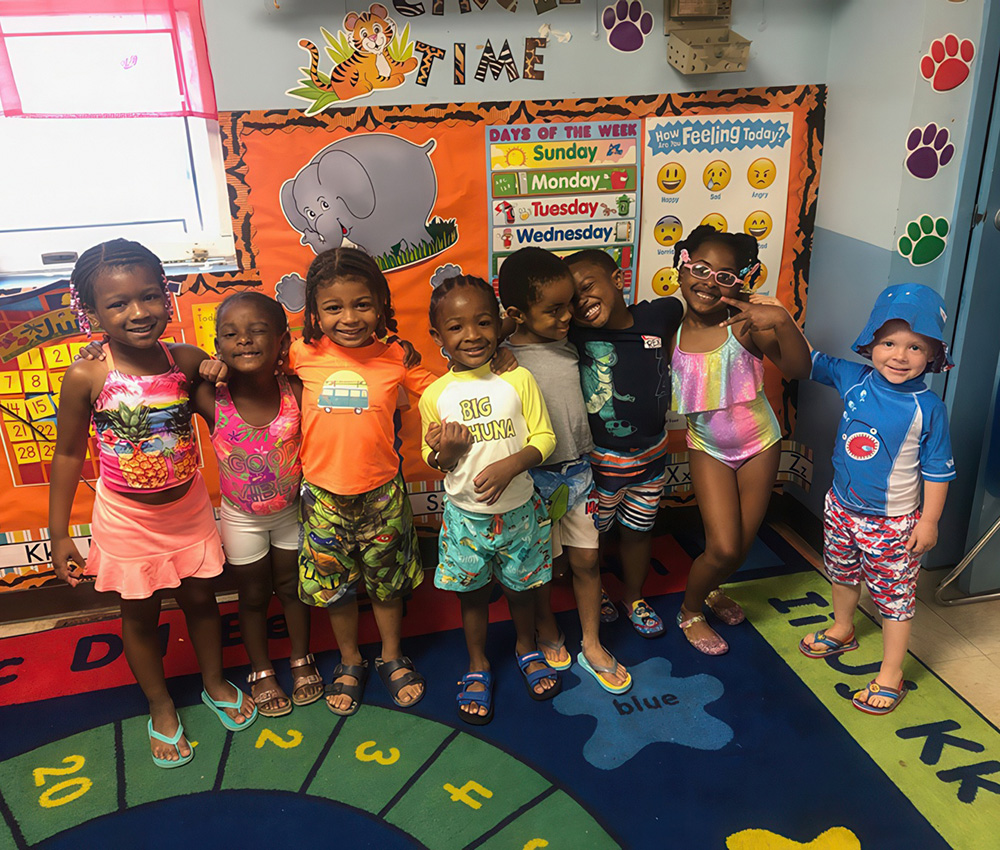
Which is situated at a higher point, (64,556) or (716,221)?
(716,221)

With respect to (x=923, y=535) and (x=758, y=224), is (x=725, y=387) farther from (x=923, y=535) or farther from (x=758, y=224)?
(x=758, y=224)

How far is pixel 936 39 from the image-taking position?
2.20 metres

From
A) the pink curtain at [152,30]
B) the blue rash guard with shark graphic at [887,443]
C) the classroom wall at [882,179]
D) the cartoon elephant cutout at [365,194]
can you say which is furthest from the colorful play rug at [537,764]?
the pink curtain at [152,30]

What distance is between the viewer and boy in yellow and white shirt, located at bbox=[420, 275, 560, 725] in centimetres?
191

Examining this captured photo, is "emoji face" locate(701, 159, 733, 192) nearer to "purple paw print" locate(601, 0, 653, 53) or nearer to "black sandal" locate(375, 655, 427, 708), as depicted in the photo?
"purple paw print" locate(601, 0, 653, 53)

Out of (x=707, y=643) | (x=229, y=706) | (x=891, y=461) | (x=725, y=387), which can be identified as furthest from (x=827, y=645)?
(x=229, y=706)

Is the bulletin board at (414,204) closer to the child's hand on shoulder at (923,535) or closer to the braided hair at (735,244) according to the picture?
the braided hair at (735,244)

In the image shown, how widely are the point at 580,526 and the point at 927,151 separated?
4.79 ft

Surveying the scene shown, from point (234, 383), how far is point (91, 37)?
3.55 ft

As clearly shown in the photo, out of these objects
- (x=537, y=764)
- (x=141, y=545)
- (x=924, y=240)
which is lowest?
(x=537, y=764)

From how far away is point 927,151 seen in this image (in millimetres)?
2289

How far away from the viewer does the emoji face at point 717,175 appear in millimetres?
2594

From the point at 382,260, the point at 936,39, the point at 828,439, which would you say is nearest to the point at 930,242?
the point at 936,39

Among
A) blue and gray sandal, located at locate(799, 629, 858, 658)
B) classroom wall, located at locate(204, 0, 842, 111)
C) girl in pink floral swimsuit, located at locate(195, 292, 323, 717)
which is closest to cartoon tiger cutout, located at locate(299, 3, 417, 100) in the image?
classroom wall, located at locate(204, 0, 842, 111)
